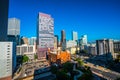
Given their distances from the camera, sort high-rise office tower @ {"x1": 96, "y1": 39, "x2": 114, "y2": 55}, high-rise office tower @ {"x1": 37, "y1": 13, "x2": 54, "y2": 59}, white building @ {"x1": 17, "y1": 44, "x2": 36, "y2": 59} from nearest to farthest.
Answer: high-rise office tower @ {"x1": 37, "y1": 13, "x2": 54, "y2": 59} < high-rise office tower @ {"x1": 96, "y1": 39, "x2": 114, "y2": 55} < white building @ {"x1": 17, "y1": 44, "x2": 36, "y2": 59}

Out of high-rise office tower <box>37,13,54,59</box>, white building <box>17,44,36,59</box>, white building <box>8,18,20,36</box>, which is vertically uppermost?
white building <box>8,18,20,36</box>

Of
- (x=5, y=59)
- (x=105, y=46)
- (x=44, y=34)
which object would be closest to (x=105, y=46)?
(x=105, y=46)

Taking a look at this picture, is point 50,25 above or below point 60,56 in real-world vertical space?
above

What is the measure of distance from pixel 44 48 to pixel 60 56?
18001 mm

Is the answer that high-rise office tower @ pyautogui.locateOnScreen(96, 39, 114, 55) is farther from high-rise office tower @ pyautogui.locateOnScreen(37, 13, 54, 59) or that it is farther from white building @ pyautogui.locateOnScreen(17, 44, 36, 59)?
white building @ pyautogui.locateOnScreen(17, 44, 36, 59)

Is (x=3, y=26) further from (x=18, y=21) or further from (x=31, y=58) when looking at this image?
(x=18, y=21)

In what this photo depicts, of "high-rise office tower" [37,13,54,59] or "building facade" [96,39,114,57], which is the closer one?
"high-rise office tower" [37,13,54,59]

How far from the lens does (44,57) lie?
68.4 meters

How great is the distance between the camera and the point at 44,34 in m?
66.6

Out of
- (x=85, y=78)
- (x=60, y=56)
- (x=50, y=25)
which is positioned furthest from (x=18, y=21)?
(x=85, y=78)

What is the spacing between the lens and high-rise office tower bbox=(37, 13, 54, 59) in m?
64.6

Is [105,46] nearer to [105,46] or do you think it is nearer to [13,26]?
[105,46]

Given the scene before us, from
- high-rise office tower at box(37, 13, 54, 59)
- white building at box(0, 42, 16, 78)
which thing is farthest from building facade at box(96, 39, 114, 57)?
white building at box(0, 42, 16, 78)

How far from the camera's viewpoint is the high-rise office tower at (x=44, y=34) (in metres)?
64.6
